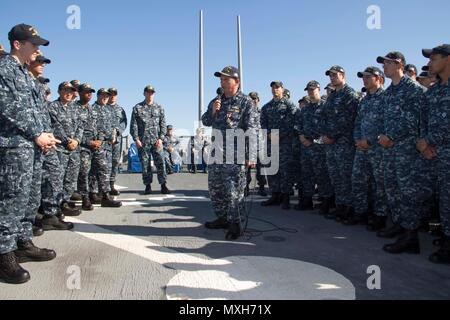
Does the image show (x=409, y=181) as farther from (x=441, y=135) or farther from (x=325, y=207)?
(x=325, y=207)

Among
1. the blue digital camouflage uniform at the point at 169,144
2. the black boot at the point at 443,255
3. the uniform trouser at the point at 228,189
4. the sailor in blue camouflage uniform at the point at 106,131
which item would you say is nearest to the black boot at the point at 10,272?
the uniform trouser at the point at 228,189

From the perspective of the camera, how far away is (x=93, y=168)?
20.0 ft

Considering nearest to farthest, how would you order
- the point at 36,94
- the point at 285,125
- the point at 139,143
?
1. the point at 36,94
2. the point at 285,125
3. the point at 139,143

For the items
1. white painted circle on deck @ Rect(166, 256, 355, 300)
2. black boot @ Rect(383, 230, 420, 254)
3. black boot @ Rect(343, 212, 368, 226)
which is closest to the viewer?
white painted circle on deck @ Rect(166, 256, 355, 300)

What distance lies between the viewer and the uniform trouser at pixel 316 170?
5691 millimetres

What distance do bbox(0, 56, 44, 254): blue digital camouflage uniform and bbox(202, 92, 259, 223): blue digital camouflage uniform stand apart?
85.0 inches

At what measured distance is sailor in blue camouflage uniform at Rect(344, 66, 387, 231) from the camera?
4.46 m

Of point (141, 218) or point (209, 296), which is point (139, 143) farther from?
point (209, 296)

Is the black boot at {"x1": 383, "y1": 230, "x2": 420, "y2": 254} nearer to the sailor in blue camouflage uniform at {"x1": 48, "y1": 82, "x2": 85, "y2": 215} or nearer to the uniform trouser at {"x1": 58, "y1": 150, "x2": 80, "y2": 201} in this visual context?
the sailor in blue camouflage uniform at {"x1": 48, "y1": 82, "x2": 85, "y2": 215}

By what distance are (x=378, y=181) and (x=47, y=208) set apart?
4509mm

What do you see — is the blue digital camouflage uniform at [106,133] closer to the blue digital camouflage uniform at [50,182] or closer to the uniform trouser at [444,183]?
the blue digital camouflage uniform at [50,182]

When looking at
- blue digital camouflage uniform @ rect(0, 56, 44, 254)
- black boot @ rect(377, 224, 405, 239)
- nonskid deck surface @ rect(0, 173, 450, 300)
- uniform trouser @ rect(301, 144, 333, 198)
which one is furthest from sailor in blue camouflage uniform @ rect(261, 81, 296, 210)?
blue digital camouflage uniform @ rect(0, 56, 44, 254)
